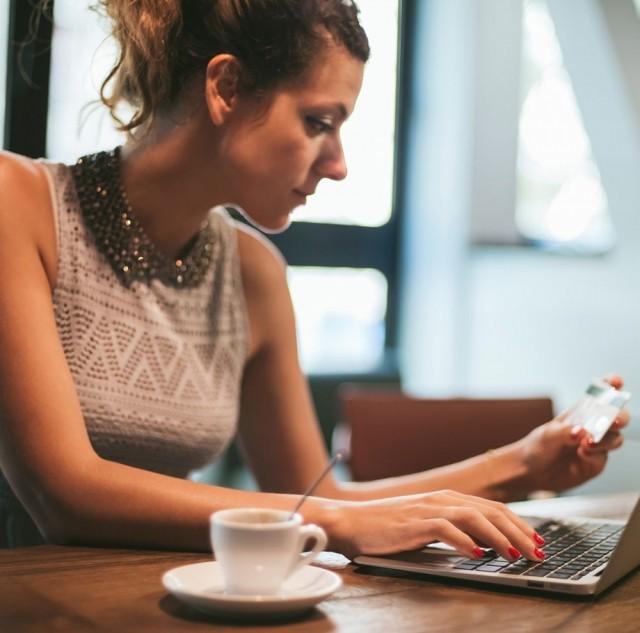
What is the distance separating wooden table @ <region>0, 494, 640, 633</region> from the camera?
0.85 meters

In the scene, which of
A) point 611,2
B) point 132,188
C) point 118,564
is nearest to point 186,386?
point 132,188

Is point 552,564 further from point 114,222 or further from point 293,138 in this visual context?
point 114,222

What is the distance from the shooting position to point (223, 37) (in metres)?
1.43

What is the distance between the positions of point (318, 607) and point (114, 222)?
759mm

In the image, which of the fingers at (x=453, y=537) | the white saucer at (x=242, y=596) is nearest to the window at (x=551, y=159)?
the fingers at (x=453, y=537)

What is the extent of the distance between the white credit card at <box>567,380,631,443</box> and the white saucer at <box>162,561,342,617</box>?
54 cm

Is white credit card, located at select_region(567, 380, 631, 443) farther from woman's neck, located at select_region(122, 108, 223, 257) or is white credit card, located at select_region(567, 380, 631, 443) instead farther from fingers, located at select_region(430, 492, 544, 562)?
woman's neck, located at select_region(122, 108, 223, 257)

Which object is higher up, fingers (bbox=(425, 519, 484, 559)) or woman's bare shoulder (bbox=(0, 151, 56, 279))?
woman's bare shoulder (bbox=(0, 151, 56, 279))

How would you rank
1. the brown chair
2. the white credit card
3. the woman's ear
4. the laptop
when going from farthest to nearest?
the brown chair, the woman's ear, the white credit card, the laptop

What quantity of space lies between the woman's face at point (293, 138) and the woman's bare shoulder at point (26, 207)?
0.79ft

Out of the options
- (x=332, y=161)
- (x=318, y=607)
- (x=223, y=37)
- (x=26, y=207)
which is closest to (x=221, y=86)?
(x=223, y=37)

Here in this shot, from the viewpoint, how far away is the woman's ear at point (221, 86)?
1.43m

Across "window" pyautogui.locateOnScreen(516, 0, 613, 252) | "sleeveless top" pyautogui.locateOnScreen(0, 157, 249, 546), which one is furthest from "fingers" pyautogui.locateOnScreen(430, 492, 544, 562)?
"window" pyautogui.locateOnScreen(516, 0, 613, 252)

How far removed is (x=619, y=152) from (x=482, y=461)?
2617 millimetres
